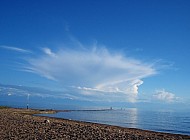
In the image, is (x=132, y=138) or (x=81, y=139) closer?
(x=81, y=139)

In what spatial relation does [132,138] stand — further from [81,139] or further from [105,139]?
[81,139]

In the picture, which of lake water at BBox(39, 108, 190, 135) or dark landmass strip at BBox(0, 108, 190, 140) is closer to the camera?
dark landmass strip at BBox(0, 108, 190, 140)

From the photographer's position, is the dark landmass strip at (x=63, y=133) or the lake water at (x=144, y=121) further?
the lake water at (x=144, y=121)

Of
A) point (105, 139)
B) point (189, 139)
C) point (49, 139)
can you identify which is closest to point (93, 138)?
point (105, 139)

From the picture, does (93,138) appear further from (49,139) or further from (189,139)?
(189,139)

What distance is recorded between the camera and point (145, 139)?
25594 millimetres

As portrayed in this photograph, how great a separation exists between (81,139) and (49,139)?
2.62m

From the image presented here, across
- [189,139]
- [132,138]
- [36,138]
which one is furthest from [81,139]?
[189,139]

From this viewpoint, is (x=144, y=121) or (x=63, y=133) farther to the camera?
(x=144, y=121)

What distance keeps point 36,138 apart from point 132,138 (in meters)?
8.65

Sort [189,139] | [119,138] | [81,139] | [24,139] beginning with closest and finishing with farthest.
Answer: [24,139], [81,139], [119,138], [189,139]

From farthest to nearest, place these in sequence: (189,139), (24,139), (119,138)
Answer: (189,139) → (119,138) → (24,139)

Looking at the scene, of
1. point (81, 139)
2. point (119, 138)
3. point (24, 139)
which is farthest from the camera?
point (119, 138)

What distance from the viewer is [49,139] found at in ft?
74.0
